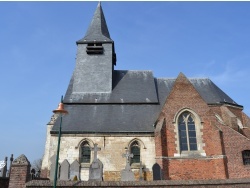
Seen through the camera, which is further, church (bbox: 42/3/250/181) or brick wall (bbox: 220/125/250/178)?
church (bbox: 42/3/250/181)

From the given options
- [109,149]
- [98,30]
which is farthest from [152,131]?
[98,30]

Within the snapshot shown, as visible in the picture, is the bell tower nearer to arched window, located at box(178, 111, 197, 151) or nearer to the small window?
the small window

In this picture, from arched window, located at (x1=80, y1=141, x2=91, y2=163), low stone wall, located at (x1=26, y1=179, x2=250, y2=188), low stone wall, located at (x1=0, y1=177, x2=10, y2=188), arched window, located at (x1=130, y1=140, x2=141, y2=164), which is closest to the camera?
low stone wall, located at (x1=26, y1=179, x2=250, y2=188)

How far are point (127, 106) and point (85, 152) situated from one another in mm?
4249

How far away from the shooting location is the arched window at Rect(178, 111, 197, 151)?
1455 centimetres

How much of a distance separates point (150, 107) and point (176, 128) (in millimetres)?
2945

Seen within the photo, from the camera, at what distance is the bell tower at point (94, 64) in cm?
1844

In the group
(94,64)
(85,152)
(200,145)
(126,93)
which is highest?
(94,64)

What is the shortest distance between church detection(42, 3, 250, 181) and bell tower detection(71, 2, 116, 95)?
0.07 meters

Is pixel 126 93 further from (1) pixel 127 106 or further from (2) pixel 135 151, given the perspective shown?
(2) pixel 135 151

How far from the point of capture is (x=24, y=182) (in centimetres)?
834

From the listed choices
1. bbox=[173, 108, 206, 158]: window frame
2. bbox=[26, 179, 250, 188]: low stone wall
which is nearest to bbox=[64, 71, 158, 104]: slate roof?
bbox=[173, 108, 206, 158]: window frame

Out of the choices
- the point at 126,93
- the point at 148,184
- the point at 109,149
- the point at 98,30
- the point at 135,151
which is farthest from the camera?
the point at 98,30

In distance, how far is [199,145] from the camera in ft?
47.6
